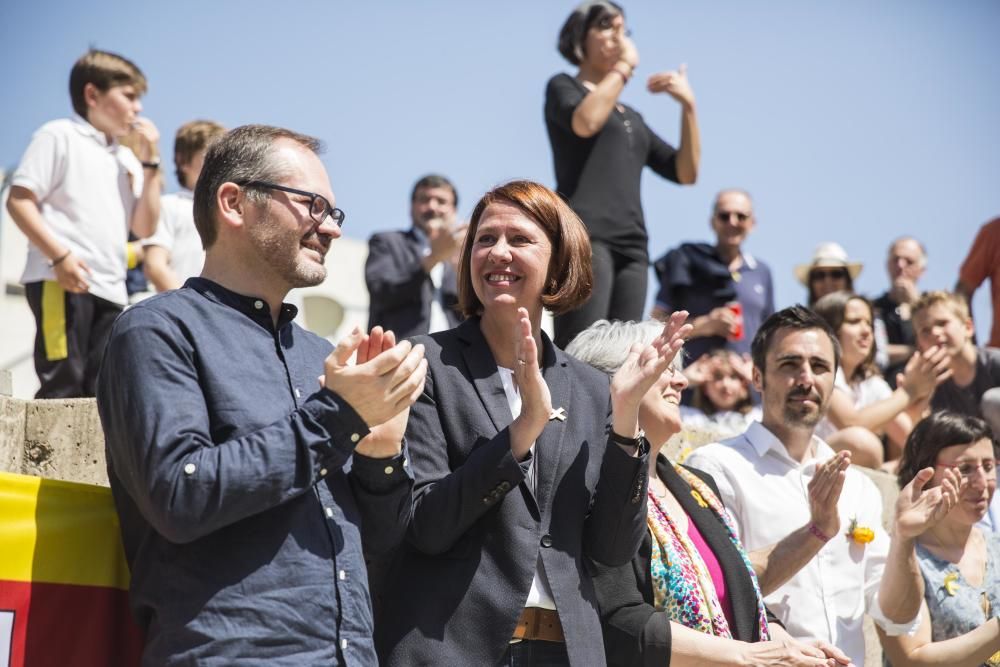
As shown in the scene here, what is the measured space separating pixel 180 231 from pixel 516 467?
398cm

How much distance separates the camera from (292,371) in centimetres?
328

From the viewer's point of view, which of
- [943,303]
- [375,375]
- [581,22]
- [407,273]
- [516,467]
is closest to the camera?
[375,375]

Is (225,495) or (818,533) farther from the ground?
(225,495)

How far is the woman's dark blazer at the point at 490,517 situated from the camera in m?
3.50

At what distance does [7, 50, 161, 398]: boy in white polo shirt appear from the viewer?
5934 millimetres

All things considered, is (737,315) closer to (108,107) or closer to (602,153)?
(602,153)

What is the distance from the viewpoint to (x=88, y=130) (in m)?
6.36

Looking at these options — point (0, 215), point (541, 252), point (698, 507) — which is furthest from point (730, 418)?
point (0, 215)

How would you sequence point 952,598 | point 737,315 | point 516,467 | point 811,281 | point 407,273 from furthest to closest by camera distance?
1. point 811,281
2. point 737,315
3. point 407,273
4. point 952,598
5. point 516,467

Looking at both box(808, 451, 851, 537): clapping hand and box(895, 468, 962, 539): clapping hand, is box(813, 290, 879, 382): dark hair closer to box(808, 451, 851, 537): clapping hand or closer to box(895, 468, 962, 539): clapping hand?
box(895, 468, 962, 539): clapping hand

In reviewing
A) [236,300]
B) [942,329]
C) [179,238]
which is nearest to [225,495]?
[236,300]

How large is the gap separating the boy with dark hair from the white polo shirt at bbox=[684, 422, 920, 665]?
3204mm

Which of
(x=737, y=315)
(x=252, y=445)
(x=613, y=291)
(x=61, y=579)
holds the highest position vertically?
(x=252, y=445)

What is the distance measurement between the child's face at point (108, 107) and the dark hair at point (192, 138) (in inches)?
17.7
